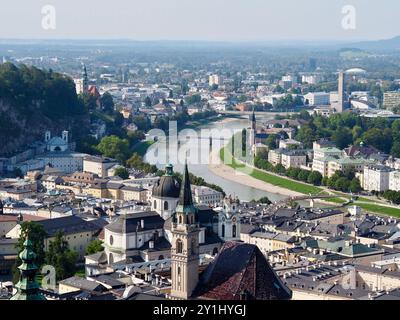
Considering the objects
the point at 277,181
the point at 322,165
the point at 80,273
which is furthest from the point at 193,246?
the point at 322,165

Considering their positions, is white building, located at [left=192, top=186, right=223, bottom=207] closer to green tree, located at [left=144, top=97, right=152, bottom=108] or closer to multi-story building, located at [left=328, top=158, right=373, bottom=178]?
multi-story building, located at [left=328, top=158, right=373, bottom=178]

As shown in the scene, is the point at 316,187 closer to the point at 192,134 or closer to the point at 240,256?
the point at 192,134

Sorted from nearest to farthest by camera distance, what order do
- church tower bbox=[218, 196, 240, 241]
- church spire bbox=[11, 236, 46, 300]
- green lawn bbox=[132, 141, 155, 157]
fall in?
church spire bbox=[11, 236, 46, 300] < church tower bbox=[218, 196, 240, 241] < green lawn bbox=[132, 141, 155, 157]

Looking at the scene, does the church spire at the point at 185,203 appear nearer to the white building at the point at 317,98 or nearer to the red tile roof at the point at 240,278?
the red tile roof at the point at 240,278

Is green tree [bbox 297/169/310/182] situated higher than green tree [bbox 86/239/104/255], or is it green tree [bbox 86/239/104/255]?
green tree [bbox 86/239/104/255]

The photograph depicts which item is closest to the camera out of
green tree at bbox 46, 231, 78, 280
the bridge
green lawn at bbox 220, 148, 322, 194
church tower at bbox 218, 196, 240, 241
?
green tree at bbox 46, 231, 78, 280

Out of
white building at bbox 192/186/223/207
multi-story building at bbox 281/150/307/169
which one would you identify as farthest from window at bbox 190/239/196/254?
multi-story building at bbox 281/150/307/169

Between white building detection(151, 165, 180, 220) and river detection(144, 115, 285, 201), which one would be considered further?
river detection(144, 115, 285, 201)

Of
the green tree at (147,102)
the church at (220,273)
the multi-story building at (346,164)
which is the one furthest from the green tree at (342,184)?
the green tree at (147,102)
